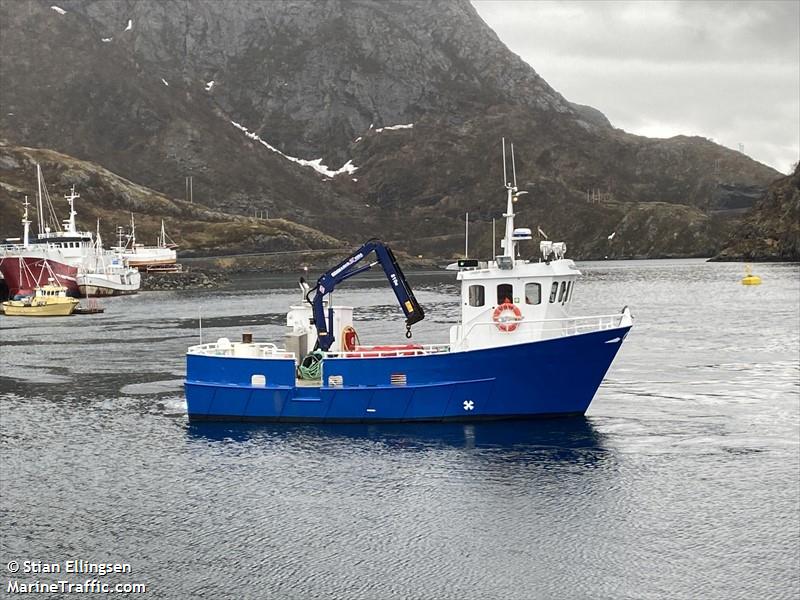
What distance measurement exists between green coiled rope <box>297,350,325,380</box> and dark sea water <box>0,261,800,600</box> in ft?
8.13

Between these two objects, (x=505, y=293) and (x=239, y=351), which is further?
(x=239, y=351)

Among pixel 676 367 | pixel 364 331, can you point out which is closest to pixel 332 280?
pixel 676 367

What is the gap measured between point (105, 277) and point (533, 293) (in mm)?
132609

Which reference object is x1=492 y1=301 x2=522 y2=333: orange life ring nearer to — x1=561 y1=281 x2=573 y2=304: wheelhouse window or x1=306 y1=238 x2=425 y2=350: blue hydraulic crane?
x1=561 y1=281 x2=573 y2=304: wheelhouse window

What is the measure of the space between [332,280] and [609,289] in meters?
114

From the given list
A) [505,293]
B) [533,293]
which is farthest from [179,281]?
[533,293]

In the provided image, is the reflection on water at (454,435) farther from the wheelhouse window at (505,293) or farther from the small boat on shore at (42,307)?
the small boat on shore at (42,307)

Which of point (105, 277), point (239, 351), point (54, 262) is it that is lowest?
point (239, 351)

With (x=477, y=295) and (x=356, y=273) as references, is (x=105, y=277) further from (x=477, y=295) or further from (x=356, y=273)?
(x=477, y=295)

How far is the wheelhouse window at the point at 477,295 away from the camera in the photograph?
39594mm

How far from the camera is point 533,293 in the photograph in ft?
129

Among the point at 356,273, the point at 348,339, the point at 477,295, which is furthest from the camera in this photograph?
the point at 348,339

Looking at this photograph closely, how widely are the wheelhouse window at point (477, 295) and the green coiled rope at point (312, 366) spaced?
7.19 metres

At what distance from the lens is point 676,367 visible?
60.3 m
